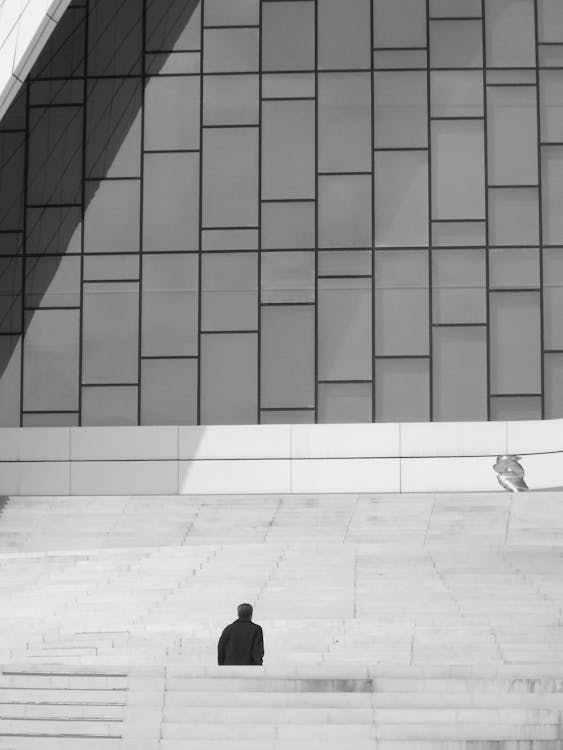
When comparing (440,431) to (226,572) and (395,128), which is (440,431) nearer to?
(395,128)

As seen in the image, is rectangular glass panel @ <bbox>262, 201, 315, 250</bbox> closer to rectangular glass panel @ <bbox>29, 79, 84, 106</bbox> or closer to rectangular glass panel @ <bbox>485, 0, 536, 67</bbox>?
rectangular glass panel @ <bbox>29, 79, 84, 106</bbox>

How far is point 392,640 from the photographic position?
1461 cm

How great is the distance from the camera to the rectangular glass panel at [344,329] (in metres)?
30.8

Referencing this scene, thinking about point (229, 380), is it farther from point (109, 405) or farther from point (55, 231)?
point (55, 231)

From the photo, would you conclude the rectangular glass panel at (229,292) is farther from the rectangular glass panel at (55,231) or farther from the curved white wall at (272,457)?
the rectangular glass panel at (55,231)

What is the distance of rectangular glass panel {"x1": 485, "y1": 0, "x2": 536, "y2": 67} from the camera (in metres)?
31.5

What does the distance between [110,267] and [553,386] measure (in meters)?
9.69

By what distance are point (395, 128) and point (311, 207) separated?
2.48 meters

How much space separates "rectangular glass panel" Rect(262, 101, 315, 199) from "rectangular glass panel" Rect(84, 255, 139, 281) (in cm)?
319

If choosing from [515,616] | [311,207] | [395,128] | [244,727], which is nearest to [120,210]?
[311,207]

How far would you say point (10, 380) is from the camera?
31406 millimetres

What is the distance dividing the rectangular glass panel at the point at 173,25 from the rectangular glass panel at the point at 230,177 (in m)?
2.13

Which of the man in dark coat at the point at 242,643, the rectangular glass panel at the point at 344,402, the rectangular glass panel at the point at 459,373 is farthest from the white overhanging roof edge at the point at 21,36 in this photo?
the man in dark coat at the point at 242,643

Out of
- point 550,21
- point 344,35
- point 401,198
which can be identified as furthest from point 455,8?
point 401,198
